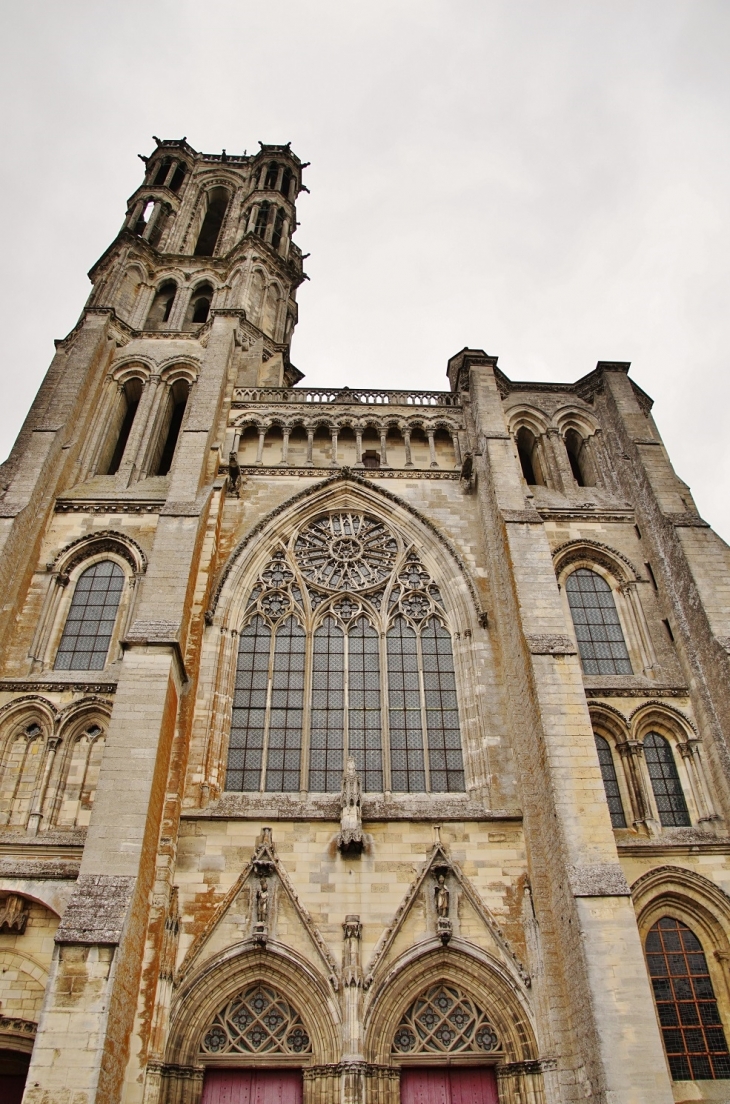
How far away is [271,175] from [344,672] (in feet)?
68.7

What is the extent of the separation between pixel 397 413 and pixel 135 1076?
13.4 m

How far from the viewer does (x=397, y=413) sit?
18203mm

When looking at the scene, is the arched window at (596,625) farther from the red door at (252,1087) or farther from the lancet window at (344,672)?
the red door at (252,1087)

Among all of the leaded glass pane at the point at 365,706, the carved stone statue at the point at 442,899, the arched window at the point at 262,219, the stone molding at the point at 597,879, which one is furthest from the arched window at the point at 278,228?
the stone molding at the point at 597,879

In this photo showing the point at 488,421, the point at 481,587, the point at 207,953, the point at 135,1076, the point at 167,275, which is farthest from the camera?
the point at 167,275

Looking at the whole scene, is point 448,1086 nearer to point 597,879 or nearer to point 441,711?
point 597,879

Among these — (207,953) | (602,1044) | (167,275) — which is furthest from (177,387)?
(602,1044)

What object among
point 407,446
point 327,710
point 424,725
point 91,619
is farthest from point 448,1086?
point 407,446

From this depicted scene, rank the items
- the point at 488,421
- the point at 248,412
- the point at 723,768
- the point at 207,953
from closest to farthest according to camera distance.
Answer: the point at 207,953 → the point at 723,768 → the point at 488,421 → the point at 248,412

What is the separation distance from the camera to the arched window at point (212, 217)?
26719mm

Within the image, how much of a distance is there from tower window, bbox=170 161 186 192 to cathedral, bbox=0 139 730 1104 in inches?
388

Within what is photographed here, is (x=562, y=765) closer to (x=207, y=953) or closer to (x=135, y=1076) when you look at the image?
(x=207, y=953)

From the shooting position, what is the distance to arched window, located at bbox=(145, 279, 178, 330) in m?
21.8

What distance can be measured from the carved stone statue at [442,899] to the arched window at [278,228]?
20.4 metres
